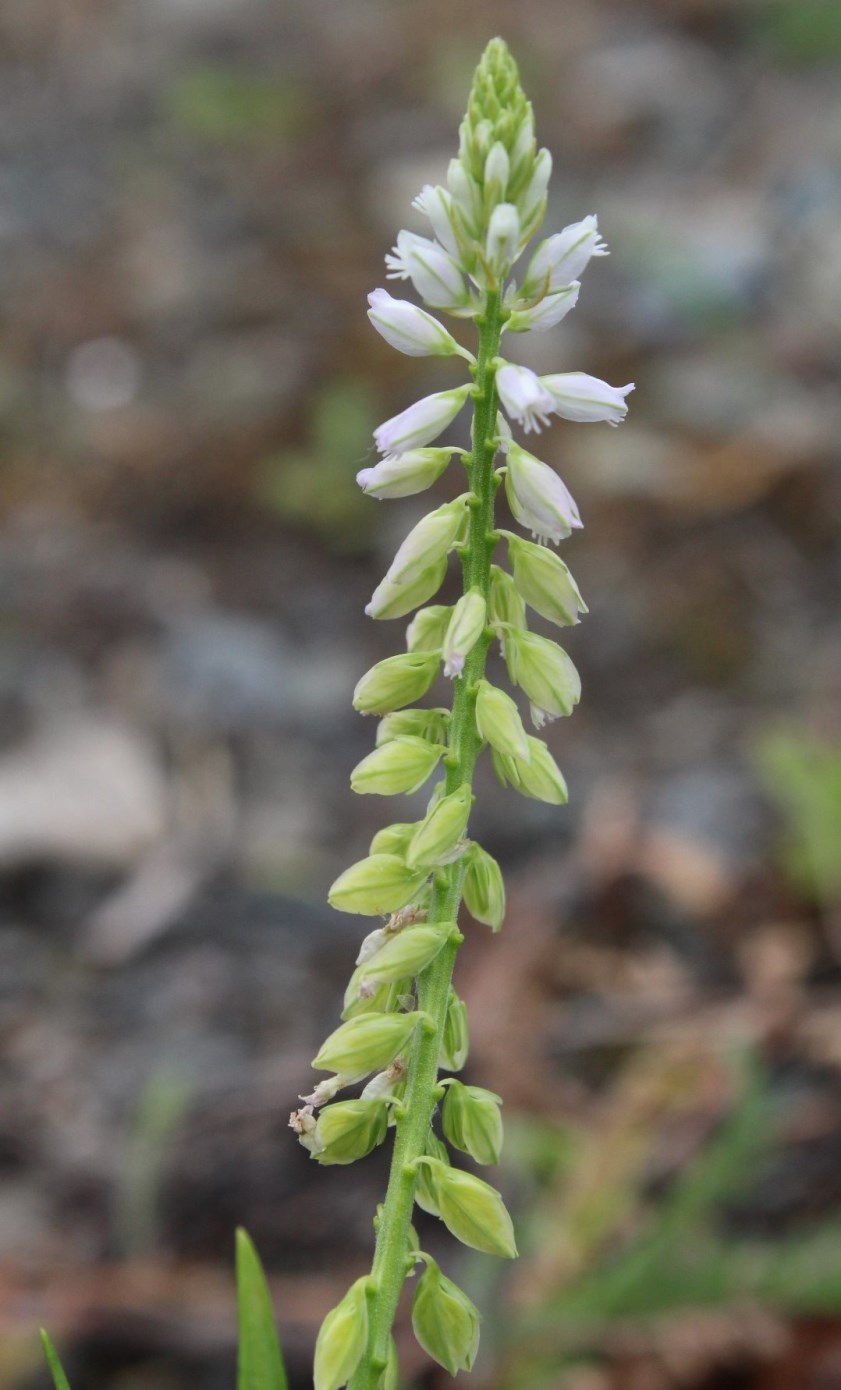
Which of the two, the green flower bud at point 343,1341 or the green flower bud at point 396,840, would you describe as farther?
the green flower bud at point 396,840

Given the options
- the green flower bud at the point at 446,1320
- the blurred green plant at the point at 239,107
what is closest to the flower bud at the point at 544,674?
the green flower bud at the point at 446,1320

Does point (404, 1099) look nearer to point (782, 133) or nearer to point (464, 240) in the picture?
point (464, 240)

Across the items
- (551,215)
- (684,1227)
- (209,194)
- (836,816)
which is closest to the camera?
(684,1227)

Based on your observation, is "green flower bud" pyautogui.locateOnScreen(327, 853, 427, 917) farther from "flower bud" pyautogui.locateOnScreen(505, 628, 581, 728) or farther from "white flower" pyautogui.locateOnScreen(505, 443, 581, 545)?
"white flower" pyautogui.locateOnScreen(505, 443, 581, 545)

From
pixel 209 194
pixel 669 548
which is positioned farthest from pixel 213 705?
pixel 209 194

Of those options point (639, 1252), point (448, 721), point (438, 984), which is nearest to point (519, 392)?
point (448, 721)

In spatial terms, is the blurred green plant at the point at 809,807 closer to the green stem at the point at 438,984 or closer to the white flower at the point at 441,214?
the green stem at the point at 438,984
